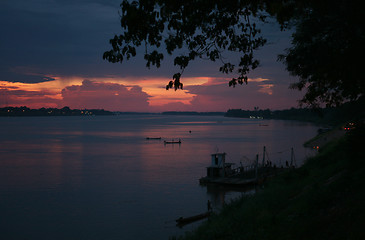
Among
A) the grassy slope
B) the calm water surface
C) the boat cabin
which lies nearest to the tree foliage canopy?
the grassy slope

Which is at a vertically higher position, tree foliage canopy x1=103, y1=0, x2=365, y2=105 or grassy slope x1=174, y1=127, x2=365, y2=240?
tree foliage canopy x1=103, y1=0, x2=365, y2=105

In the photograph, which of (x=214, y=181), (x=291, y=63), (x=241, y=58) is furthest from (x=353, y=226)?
(x=214, y=181)

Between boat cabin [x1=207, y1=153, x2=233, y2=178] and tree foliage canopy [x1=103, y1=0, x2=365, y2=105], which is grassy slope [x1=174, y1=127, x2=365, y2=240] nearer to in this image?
tree foliage canopy [x1=103, y1=0, x2=365, y2=105]

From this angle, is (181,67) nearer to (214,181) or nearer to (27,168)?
(214,181)

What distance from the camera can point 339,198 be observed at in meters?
11.6

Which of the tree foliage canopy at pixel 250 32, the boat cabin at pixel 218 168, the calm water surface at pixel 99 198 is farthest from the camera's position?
the boat cabin at pixel 218 168

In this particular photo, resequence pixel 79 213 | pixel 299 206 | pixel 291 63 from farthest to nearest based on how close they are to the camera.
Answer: pixel 79 213, pixel 291 63, pixel 299 206

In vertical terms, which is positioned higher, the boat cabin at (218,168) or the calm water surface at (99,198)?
the boat cabin at (218,168)

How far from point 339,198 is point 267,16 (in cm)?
676

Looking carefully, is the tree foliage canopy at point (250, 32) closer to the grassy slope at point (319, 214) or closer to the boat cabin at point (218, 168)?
the grassy slope at point (319, 214)

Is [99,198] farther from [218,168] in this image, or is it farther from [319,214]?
[319,214]

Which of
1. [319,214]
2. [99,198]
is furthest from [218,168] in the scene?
[319,214]

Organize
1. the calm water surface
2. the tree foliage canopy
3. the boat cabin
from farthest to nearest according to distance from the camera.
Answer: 1. the boat cabin
2. the calm water surface
3. the tree foliage canopy

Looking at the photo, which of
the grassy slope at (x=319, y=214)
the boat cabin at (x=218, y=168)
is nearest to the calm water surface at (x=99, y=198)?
the boat cabin at (x=218, y=168)
